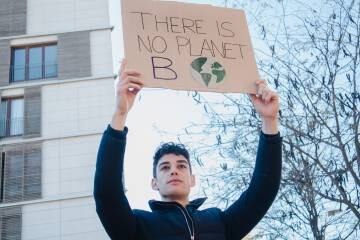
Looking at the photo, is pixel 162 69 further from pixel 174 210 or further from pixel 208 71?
pixel 174 210

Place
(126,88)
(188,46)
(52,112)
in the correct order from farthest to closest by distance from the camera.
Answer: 1. (52,112)
2. (188,46)
3. (126,88)

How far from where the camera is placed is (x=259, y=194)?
2535 millimetres

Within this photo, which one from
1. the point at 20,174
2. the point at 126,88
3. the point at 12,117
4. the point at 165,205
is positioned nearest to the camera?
the point at 126,88

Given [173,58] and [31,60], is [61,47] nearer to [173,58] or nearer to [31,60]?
[31,60]

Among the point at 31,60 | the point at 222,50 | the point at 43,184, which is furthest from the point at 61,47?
the point at 222,50

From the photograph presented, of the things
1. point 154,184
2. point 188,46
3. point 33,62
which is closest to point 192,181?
point 154,184

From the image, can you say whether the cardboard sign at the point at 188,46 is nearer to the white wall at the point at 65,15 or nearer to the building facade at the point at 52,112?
the building facade at the point at 52,112

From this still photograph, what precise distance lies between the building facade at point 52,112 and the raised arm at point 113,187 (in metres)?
16.4

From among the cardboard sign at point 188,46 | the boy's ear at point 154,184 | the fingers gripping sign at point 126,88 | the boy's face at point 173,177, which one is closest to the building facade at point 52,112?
the cardboard sign at point 188,46

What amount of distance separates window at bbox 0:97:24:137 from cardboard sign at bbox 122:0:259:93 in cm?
1808

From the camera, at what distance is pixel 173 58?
266cm

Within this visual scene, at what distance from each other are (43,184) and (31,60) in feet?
18.3

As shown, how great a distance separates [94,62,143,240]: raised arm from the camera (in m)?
2.15

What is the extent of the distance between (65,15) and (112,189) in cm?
2072
